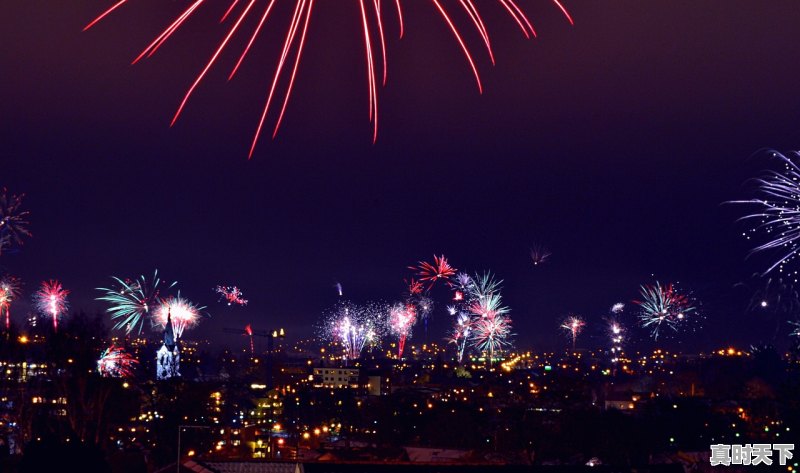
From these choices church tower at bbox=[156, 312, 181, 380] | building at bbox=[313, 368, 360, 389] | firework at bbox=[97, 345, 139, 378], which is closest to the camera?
firework at bbox=[97, 345, 139, 378]

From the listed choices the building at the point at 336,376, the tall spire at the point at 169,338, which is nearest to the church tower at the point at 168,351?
the tall spire at the point at 169,338

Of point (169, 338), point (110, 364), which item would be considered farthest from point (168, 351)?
point (110, 364)

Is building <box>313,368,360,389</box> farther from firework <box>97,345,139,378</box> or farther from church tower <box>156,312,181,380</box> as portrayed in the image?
firework <box>97,345,139,378</box>

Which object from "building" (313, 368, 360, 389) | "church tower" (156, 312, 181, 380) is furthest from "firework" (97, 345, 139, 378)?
"building" (313, 368, 360, 389)

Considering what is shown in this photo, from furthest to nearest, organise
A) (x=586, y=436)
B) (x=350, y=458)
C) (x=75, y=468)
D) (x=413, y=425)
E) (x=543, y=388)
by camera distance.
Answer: (x=543, y=388), (x=413, y=425), (x=586, y=436), (x=350, y=458), (x=75, y=468)

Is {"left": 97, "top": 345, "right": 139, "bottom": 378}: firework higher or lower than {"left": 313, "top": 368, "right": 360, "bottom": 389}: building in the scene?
higher

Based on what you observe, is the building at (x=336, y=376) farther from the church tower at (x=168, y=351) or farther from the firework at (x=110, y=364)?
the firework at (x=110, y=364)

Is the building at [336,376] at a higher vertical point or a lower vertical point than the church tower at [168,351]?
lower

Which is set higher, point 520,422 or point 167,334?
point 167,334

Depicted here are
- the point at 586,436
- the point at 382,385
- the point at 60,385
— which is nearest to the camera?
the point at 60,385

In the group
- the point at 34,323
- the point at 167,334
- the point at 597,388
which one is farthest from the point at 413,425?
the point at 167,334

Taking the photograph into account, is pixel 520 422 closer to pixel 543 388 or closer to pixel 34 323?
pixel 34 323
